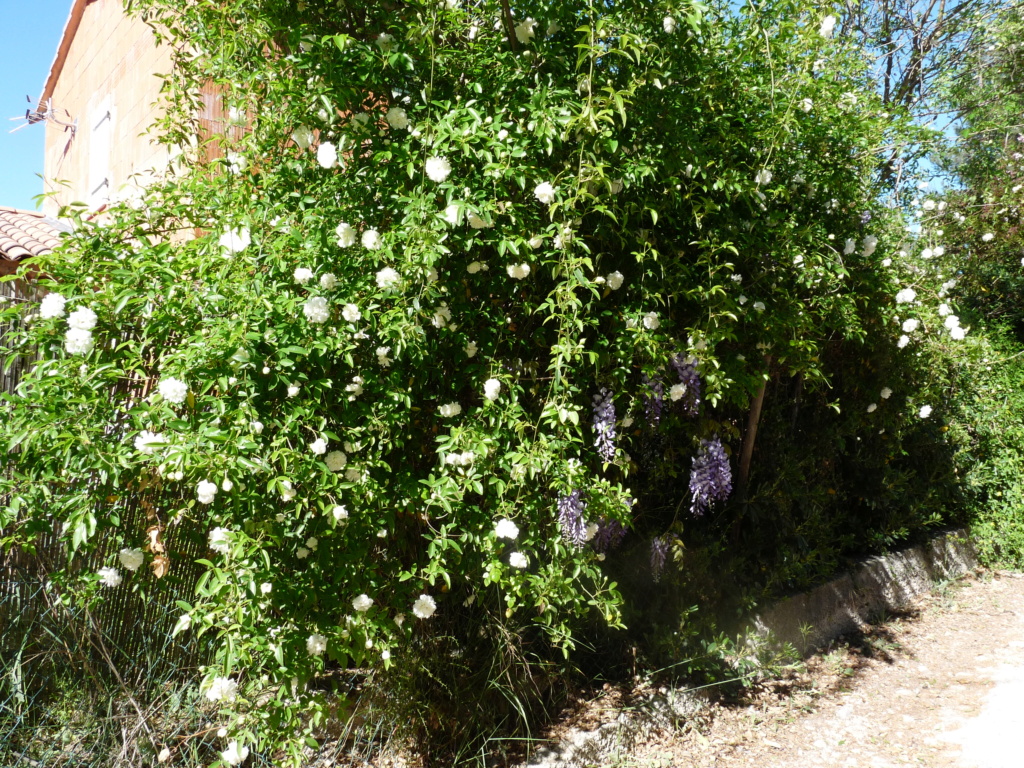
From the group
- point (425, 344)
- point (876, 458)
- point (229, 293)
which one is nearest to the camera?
point (229, 293)

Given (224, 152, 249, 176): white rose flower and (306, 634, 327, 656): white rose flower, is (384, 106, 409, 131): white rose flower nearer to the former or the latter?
(224, 152, 249, 176): white rose flower

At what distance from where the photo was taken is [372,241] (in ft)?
7.97

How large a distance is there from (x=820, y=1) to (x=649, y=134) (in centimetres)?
121

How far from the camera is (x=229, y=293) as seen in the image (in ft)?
7.61

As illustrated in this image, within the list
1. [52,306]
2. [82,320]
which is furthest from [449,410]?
[52,306]

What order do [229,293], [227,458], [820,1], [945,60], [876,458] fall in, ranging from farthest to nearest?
[945,60] → [876,458] → [820,1] → [229,293] → [227,458]

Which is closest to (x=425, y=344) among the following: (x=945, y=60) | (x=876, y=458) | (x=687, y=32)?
(x=687, y=32)

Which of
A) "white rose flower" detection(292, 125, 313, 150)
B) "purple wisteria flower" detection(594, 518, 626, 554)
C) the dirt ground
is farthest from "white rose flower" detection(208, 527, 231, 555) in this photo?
the dirt ground

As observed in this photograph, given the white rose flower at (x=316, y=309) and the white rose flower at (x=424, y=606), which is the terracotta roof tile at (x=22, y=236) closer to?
the white rose flower at (x=316, y=309)

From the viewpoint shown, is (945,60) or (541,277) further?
(945,60)

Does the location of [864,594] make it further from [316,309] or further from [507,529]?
[316,309]

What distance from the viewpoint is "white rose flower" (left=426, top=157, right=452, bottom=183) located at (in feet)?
8.00

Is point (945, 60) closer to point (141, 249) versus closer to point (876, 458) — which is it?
point (876, 458)

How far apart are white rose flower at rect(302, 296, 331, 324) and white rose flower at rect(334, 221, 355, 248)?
0.25m
